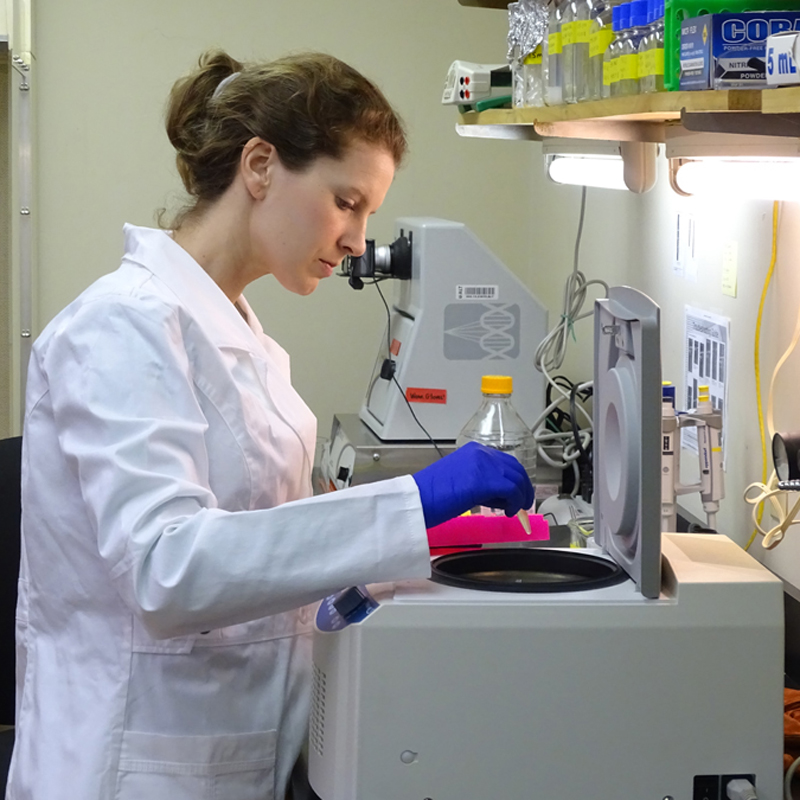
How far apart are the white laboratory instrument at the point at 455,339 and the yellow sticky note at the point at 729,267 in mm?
591

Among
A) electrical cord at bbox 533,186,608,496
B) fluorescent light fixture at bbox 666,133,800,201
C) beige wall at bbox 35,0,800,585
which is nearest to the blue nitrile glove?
fluorescent light fixture at bbox 666,133,800,201

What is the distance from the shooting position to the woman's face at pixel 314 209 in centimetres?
122

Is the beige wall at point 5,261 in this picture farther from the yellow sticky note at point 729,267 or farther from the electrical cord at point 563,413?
the yellow sticky note at point 729,267

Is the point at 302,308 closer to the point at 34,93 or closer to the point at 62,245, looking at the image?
the point at 62,245

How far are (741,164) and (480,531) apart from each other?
588mm

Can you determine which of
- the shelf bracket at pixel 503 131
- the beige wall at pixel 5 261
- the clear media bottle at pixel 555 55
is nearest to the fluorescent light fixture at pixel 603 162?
the shelf bracket at pixel 503 131

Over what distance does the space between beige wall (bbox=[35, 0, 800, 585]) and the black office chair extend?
159cm

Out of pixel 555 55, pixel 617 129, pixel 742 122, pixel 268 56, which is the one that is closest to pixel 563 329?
pixel 617 129

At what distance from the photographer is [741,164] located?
1342mm

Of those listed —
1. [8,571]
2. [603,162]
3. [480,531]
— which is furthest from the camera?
[603,162]

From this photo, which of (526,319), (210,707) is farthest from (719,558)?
(526,319)

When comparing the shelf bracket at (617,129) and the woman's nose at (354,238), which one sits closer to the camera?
the woman's nose at (354,238)

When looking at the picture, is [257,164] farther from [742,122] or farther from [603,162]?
[603,162]

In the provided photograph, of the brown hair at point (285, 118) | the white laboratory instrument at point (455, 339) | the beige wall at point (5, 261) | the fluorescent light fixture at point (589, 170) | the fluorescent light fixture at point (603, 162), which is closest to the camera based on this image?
the brown hair at point (285, 118)
